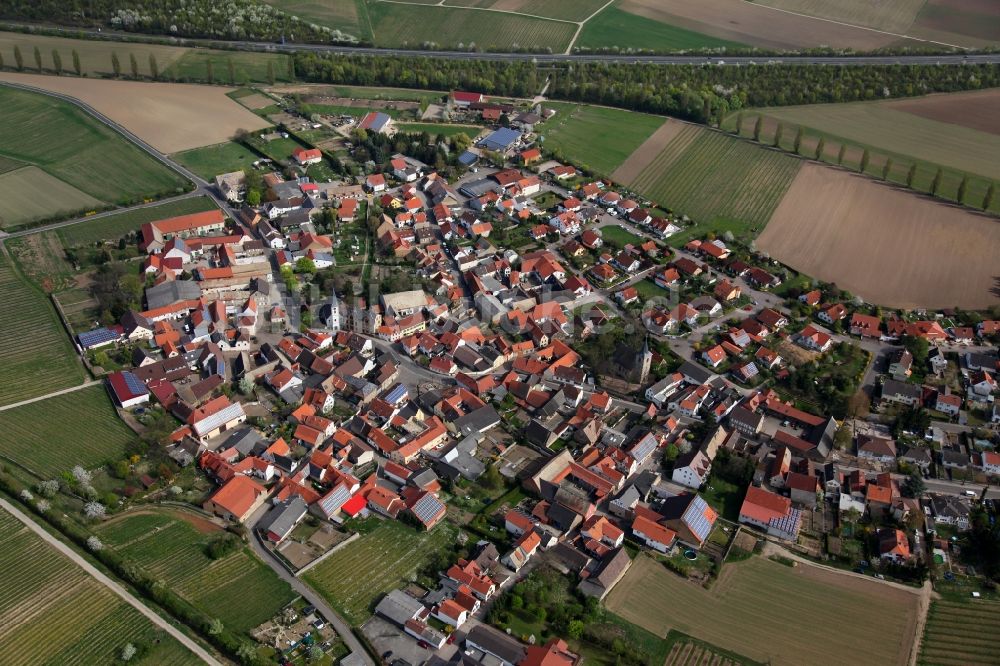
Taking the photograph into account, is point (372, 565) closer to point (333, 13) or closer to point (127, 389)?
point (127, 389)

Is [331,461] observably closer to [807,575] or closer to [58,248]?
[807,575]

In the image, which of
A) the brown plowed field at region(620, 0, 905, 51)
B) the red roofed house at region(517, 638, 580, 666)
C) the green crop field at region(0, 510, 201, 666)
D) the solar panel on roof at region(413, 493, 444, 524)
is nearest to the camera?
the red roofed house at region(517, 638, 580, 666)

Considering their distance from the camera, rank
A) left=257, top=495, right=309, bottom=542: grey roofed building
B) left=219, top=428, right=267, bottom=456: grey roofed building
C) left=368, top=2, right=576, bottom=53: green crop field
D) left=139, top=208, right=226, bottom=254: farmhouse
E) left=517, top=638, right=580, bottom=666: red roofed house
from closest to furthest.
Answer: left=517, top=638, right=580, bottom=666: red roofed house < left=257, top=495, right=309, bottom=542: grey roofed building < left=219, top=428, right=267, bottom=456: grey roofed building < left=139, top=208, right=226, bottom=254: farmhouse < left=368, top=2, right=576, bottom=53: green crop field

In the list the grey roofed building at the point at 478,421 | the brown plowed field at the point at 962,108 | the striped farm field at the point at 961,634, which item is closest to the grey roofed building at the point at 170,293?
the grey roofed building at the point at 478,421

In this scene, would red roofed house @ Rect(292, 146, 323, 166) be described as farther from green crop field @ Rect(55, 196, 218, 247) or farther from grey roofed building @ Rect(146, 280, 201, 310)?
grey roofed building @ Rect(146, 280, 201, 310)

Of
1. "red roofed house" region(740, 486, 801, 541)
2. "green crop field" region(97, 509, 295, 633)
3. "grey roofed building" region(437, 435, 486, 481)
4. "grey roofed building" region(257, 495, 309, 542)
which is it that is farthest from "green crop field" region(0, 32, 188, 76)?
"red roofed house" region(740, 486, 801, 541)

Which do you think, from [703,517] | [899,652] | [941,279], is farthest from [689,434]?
[941,279]

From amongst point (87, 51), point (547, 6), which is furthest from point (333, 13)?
point (87, 51)
